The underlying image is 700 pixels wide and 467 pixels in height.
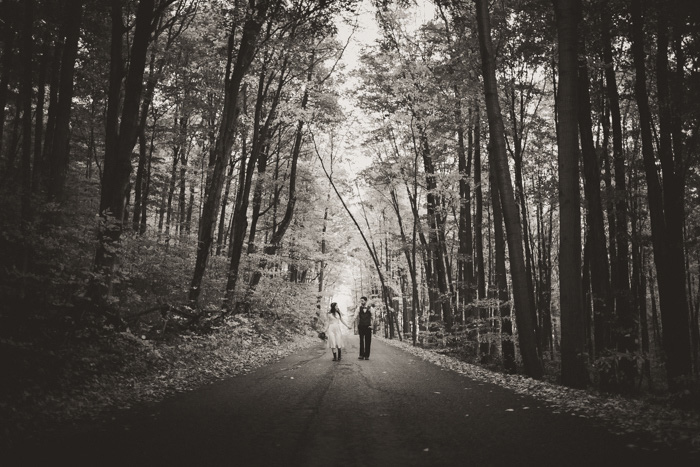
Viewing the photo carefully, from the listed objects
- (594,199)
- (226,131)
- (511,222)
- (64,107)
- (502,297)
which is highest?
(226,131)

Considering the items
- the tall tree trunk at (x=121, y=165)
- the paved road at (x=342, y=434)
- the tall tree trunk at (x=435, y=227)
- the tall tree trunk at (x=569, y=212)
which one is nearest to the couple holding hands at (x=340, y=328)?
the tall tree trunk at (x=435, y=227)

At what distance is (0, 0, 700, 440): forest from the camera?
8469mm

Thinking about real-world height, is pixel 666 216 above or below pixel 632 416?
above

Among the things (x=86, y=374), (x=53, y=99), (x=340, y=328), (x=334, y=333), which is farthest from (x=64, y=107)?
(x=340, y=328)

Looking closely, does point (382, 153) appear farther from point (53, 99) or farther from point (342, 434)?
point (342, 434)

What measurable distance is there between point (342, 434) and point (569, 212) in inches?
257

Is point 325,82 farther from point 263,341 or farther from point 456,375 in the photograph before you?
point 456,375

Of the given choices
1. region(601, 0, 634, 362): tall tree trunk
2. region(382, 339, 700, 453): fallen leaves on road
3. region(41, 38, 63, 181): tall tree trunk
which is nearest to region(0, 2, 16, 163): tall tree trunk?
region(41, 38, 63, 181): tall tree trunk

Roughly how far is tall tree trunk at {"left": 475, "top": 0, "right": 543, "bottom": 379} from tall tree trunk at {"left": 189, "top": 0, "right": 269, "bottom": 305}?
22.3 feet

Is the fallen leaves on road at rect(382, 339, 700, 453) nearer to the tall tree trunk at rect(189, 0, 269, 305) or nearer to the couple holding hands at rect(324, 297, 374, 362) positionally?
the couple holding hands at rect(324, 297, 374, 362)

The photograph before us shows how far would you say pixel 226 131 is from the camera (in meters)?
13.9

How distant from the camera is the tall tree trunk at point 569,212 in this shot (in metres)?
8.21

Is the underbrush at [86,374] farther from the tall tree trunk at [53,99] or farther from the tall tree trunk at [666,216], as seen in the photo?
the tall tree trunk at [666,216]

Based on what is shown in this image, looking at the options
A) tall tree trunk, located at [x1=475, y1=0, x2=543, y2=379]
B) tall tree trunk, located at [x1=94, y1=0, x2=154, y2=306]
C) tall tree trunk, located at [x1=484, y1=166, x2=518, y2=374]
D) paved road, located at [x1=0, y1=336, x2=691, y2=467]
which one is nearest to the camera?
paved road, located at [x1=0, y1=336, x2=691, y2=467]
